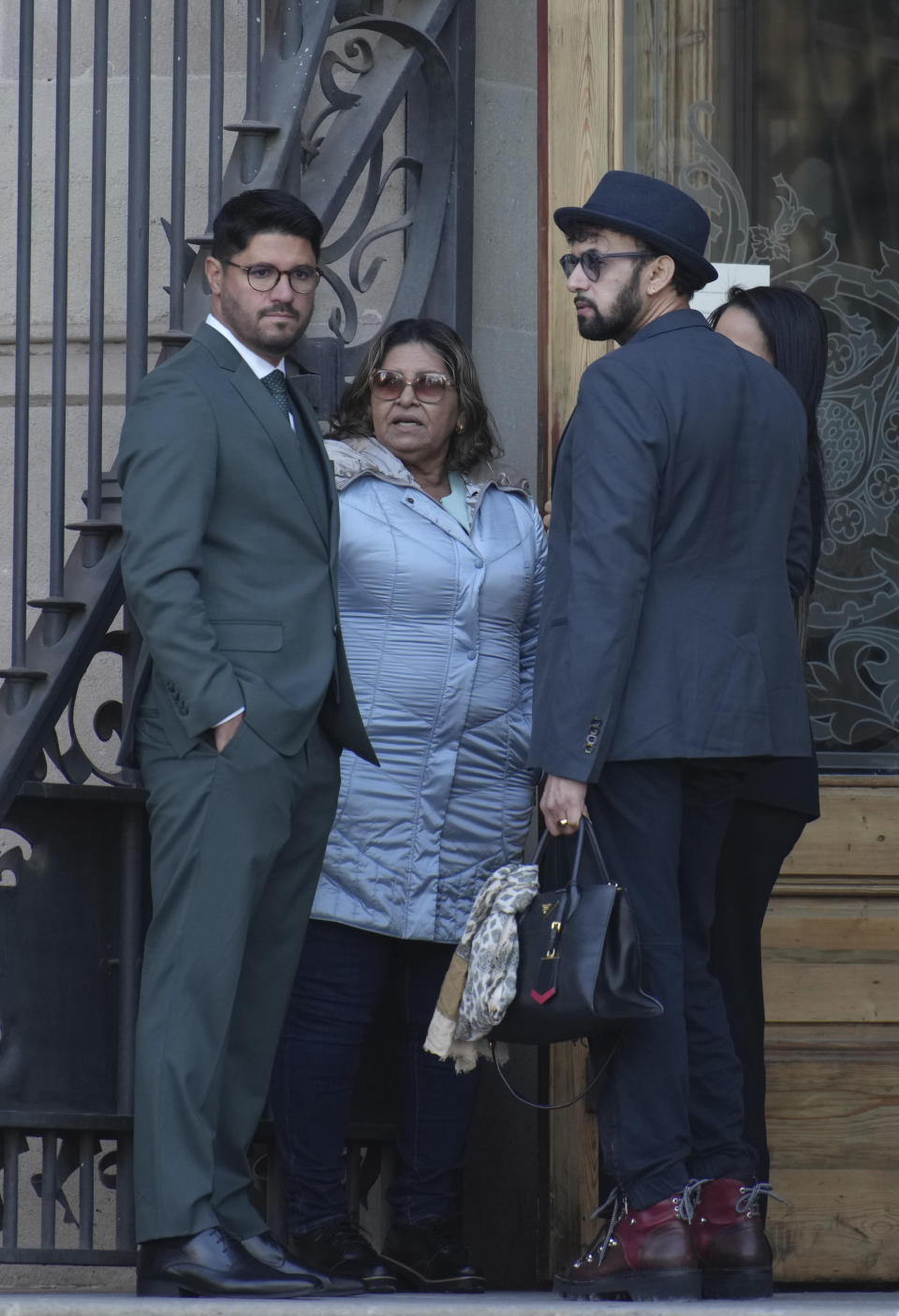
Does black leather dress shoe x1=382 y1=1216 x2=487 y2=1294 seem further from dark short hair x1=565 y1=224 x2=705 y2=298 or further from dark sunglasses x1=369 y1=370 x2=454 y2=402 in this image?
dark short hair x1=565 y1=224 x2=705 y2=298

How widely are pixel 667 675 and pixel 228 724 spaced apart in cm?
75

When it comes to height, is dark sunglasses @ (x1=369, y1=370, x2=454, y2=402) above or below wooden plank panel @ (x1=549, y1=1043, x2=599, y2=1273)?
above

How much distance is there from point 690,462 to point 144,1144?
1476 millimetres

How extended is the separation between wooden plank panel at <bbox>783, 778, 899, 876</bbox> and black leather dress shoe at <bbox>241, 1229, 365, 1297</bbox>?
5.30ft

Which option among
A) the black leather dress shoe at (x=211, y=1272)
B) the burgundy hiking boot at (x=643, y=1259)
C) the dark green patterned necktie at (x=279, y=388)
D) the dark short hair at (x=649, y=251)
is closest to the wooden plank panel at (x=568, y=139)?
the dark short hair at (x=649, y=251)

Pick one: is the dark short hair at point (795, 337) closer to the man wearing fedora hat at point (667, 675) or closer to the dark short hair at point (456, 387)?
the man wearing fedora hat at point (667, 675)

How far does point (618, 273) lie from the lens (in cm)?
373

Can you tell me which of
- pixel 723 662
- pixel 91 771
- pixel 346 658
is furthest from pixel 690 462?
pixel 91 771

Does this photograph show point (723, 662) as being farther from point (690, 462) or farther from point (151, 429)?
point (151, 429)

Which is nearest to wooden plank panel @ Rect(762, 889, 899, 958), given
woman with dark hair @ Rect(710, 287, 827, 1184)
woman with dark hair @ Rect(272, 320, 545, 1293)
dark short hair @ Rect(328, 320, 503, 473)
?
woman with dark hair @ Rect(710, 287, 827, 1184)

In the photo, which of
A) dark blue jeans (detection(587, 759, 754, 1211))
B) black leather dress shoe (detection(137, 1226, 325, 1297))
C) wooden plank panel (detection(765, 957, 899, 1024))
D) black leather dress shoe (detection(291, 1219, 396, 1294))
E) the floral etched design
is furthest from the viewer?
the floral etched design

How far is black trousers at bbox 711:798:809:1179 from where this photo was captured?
3898mm

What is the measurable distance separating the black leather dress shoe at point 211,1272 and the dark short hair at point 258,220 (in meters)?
1.72

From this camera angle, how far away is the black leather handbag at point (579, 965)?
3406 mm
